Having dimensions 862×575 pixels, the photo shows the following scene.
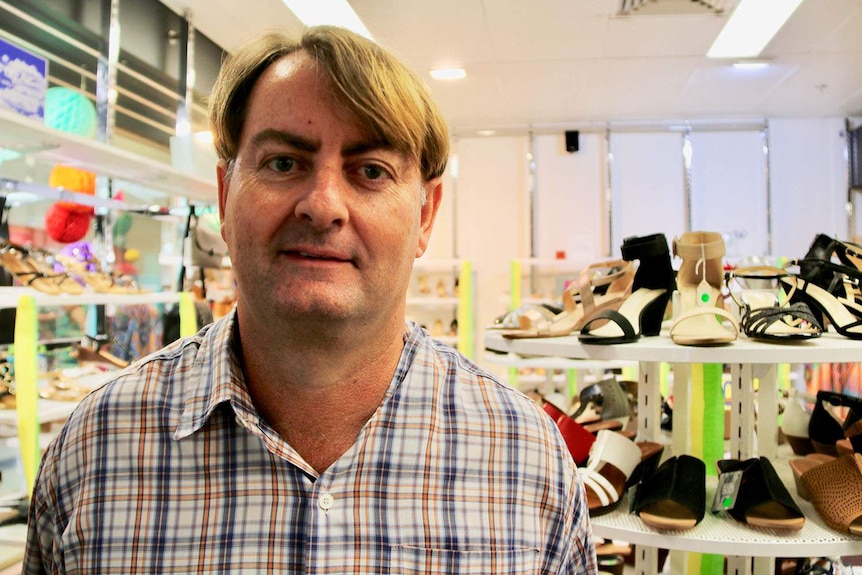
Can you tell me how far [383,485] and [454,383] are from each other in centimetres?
25

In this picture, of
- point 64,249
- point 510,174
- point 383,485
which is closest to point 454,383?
point 383,485

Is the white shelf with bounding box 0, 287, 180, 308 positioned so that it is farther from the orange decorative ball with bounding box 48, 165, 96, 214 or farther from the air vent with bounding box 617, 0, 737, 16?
the air vent with bounding box 617, 0, 737, 16

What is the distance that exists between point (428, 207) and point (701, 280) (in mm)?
1373

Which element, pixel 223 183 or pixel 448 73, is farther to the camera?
pixel 448 73

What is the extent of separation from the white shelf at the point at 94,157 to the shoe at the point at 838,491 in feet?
10.3

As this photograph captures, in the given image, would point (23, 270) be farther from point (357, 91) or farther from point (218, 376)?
point (357, 91)

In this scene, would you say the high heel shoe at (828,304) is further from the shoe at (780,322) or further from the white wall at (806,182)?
the white wall at (806,182)

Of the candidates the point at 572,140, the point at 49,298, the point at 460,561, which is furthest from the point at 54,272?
the point at 572,140

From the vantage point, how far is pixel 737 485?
6.19 ft

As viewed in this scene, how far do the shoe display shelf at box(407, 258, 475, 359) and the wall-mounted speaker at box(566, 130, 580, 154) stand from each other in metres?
1.94

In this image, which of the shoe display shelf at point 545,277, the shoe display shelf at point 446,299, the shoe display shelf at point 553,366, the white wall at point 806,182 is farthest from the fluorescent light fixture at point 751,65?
the shoe display shelf at point 446,299

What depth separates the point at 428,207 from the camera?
1320 mm

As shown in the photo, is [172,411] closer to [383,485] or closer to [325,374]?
[325,374]

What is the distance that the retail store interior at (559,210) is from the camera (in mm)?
2197
